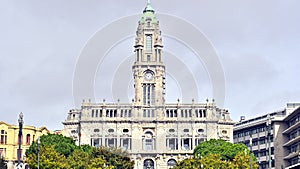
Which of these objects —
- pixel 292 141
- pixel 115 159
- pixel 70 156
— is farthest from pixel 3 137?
pixel 292 141

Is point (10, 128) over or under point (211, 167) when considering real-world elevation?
over

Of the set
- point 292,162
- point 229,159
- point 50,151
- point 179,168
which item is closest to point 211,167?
point 179,168

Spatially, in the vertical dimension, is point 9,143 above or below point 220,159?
above

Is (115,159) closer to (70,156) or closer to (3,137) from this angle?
(70,156)

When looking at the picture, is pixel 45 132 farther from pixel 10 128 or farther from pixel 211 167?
pixel 211 167

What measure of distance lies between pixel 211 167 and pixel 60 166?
34.0 m

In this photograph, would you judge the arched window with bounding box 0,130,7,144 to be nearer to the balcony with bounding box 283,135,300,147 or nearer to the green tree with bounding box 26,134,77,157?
the green tree with bounding box 26,134,77,157

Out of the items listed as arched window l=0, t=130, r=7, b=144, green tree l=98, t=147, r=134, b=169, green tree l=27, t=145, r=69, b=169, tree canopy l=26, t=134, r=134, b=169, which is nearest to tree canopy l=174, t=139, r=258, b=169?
green tree l=98, t=147, r=134, b=169

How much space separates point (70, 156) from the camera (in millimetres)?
148250

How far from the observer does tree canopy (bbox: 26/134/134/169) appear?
137375 millimetres

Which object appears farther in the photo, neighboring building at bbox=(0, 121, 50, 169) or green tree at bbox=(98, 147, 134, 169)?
neighboring building at bbox=(0, 121, 50, 169)

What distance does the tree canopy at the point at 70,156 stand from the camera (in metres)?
137

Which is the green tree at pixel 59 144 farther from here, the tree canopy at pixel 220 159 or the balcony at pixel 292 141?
the balcony at pixel 292 141

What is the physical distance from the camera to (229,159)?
166 meters
